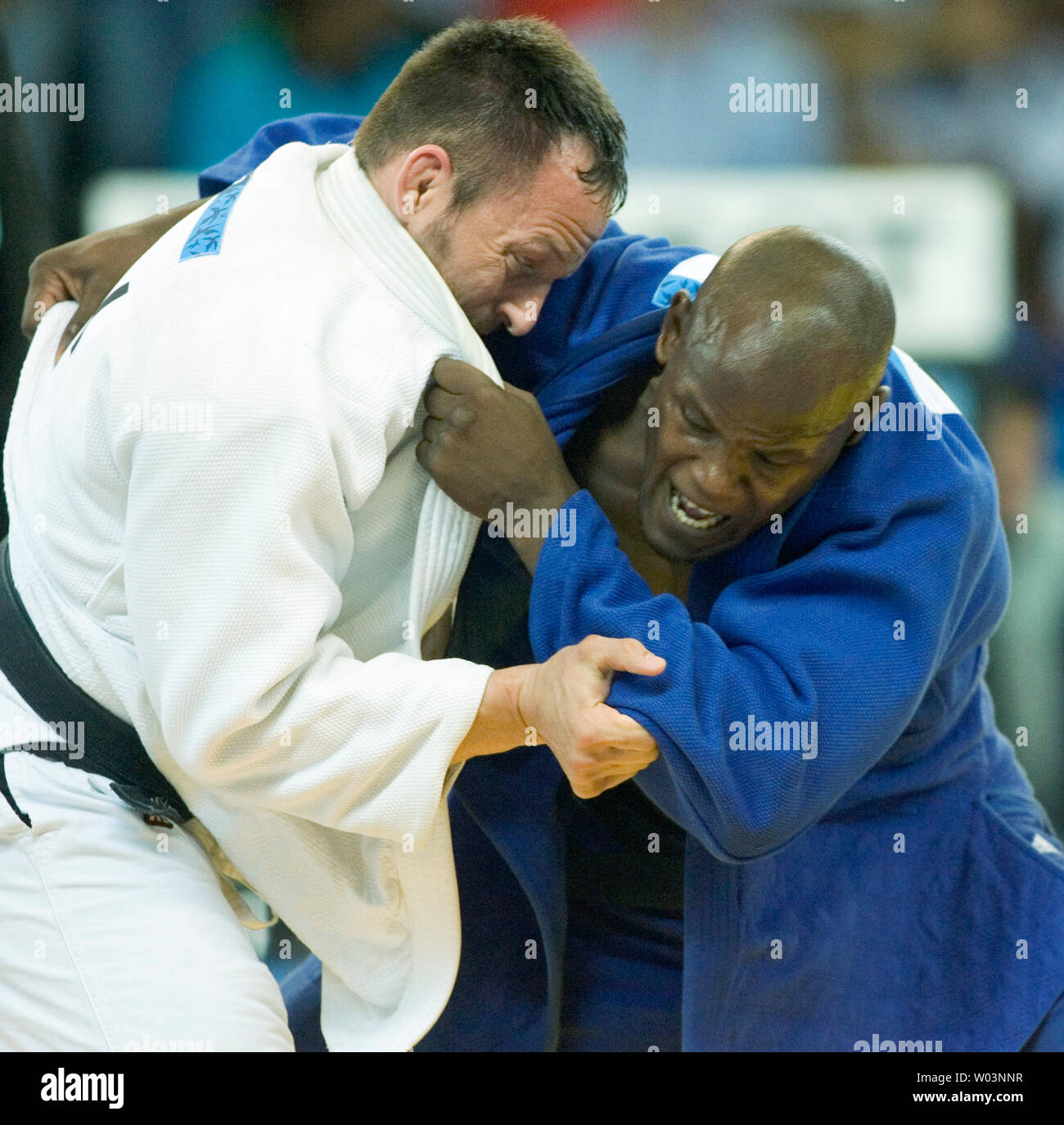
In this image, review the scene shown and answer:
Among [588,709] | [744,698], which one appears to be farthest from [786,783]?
Result: [588,709]

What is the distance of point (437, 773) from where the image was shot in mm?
1289

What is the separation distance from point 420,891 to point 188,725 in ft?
1.16

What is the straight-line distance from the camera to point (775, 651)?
53.1 inches

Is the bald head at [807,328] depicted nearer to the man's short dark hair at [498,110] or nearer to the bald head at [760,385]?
the bald head at [760,385]

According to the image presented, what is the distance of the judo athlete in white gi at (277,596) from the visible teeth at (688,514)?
19cm

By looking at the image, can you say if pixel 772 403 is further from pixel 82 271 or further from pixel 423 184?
pixel 82 271

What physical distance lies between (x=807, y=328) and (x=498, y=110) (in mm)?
393

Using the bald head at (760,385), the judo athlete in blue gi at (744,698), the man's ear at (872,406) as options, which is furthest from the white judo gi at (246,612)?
the man's ear at (872,406)

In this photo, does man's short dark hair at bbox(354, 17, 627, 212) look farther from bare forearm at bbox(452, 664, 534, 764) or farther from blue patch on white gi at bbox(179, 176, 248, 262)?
bare forearm at bbox(452, 664, 534, 764)

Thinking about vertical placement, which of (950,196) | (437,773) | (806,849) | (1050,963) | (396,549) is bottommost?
(1050,963)

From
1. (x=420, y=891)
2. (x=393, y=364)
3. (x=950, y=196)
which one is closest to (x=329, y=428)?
(x=393, y=364)

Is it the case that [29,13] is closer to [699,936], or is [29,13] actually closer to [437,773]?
[437,773]

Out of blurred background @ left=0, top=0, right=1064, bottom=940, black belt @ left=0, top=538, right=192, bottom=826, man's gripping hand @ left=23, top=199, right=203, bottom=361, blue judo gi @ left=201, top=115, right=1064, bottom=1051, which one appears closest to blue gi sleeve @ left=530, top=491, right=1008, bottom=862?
blue judo gi @ left=201, top=115, right=1064, bottom=1051

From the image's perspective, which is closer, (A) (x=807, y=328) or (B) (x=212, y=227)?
(A) (x=807, y=328)
